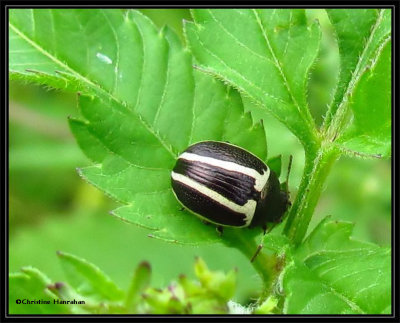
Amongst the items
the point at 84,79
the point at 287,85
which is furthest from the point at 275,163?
the point at 84,79

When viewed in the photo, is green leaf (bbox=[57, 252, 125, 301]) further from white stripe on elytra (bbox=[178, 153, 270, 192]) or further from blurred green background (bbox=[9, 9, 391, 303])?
blurred green background (bbox=[9, 9, 391, 303])

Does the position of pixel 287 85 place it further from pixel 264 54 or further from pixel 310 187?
pixel 310 187

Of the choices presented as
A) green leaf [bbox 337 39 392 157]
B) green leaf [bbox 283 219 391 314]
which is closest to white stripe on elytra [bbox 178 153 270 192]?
Answer: green leaf [bbox 283 219 391 314]

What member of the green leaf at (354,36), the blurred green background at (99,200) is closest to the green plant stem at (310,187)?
the green leaf at (354,36)

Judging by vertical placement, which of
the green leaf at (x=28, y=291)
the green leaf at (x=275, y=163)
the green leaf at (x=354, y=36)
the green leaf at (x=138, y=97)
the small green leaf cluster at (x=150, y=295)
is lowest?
the green leaf at (x=28, y=291)

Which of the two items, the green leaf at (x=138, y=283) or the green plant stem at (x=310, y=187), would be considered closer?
the green leaf at (x=138, y=283)

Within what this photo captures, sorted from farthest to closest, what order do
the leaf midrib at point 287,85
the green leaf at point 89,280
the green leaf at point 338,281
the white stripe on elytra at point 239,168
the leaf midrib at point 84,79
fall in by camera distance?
the white stripe on elytra at point 239,168, the leaf midrib at point 84,79, the leaf midrib at point 287,85, the green leaf at point 338,281, the green leaf at point 89,280

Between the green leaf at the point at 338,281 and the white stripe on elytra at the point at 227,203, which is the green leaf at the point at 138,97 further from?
the green leaf at the point at 338,281
